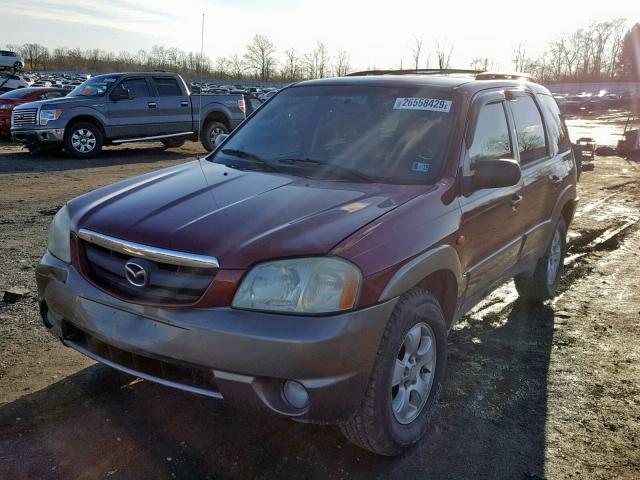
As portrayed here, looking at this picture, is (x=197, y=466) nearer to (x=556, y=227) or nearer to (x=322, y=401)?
(x=322, y=401)

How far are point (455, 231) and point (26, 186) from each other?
892cm

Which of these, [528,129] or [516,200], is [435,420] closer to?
[516,200]

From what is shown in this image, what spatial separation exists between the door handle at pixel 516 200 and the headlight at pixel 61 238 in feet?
8.87

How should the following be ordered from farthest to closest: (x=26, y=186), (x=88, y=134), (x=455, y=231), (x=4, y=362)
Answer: (x=88, y=134)
(x=26, y=186)
(x=4, y=362)
(x=455, y=231)

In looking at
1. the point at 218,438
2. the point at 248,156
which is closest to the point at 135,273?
the point at 218,438

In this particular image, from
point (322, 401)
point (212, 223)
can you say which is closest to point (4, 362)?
point (212, 223)

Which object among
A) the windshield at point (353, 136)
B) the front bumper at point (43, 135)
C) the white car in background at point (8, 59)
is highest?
the white car in background at point (8, 59)

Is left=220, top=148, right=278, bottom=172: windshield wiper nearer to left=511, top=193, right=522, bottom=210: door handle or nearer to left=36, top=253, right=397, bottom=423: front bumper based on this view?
left=36, top=253, right=397, bottom=423: front bumper

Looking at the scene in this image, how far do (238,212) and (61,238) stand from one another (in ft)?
3.25

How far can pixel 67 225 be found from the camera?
2996 mm

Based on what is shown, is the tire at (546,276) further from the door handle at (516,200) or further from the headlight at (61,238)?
the headlight at (61,238)

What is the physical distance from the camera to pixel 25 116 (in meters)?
13.4

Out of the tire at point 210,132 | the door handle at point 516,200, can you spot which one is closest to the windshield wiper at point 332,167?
the door handle at point 516,200

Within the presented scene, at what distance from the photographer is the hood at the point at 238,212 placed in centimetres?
246
